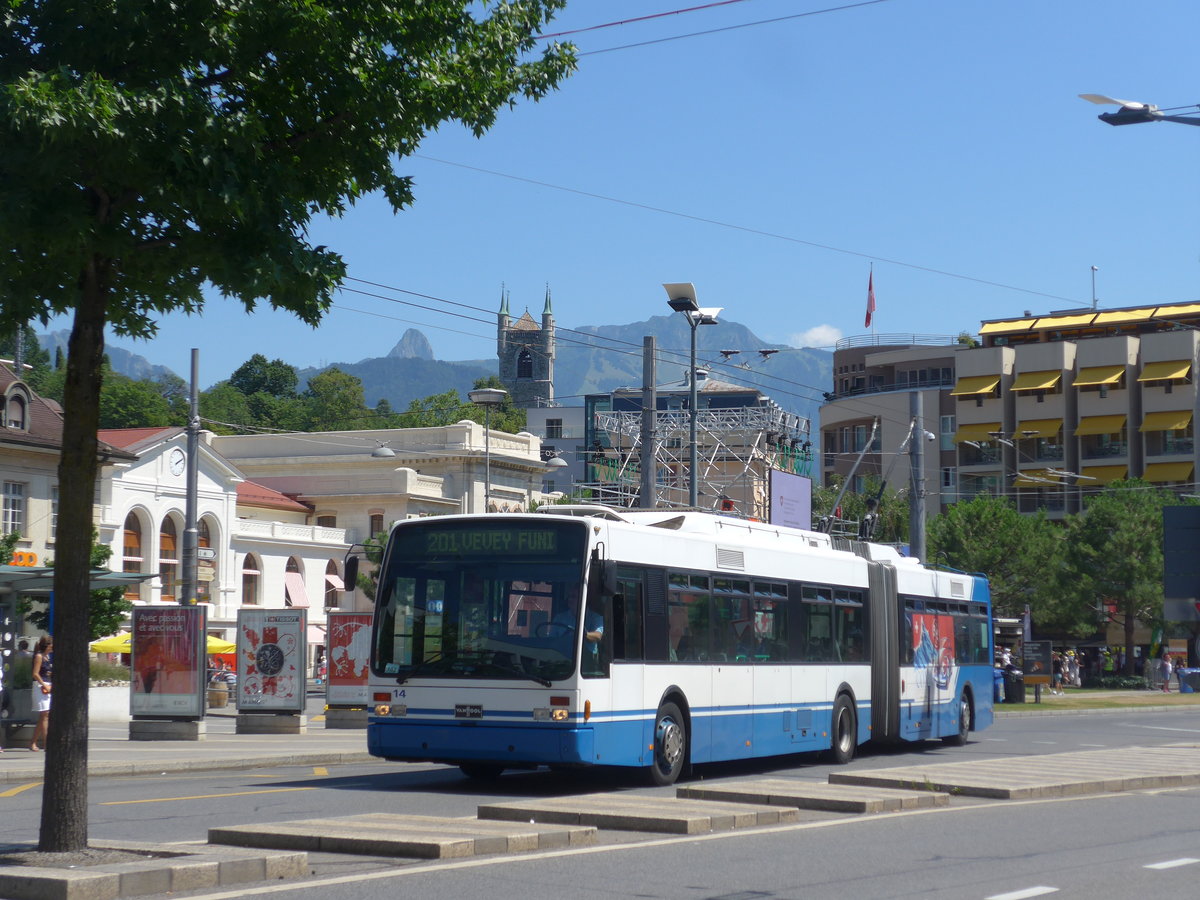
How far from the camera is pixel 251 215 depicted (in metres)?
9.81

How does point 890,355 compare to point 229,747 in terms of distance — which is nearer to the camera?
point 229,747

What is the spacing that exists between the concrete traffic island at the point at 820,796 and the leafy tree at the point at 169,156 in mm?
6734

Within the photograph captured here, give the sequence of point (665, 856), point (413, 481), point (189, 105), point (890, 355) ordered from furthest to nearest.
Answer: point (890, 355)
point (413, 481)
point (665, 856)
point (189, 105)

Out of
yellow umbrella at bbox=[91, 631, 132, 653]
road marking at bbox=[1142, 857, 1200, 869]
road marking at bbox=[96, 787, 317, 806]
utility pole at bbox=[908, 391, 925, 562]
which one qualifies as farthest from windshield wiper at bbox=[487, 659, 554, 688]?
yellow umbrella at bbox=[91, 631, 132, 653]

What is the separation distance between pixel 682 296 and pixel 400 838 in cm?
2147

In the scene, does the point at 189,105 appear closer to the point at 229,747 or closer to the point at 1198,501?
the point at 229,747

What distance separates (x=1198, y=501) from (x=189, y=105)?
7424cm

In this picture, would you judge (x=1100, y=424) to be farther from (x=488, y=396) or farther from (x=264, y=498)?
(x=488, y=396)

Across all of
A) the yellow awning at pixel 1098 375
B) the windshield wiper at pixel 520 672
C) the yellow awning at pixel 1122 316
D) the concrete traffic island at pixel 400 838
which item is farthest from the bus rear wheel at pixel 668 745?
the yellow awning at pixel 1122 316

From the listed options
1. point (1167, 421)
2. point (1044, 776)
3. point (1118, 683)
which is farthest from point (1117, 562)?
point (1044, 776)

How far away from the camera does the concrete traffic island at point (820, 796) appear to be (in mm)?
14641

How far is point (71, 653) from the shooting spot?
9.52 m

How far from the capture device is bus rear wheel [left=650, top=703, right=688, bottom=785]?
17797 mm

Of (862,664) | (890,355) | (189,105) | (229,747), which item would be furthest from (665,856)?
(890,355)
